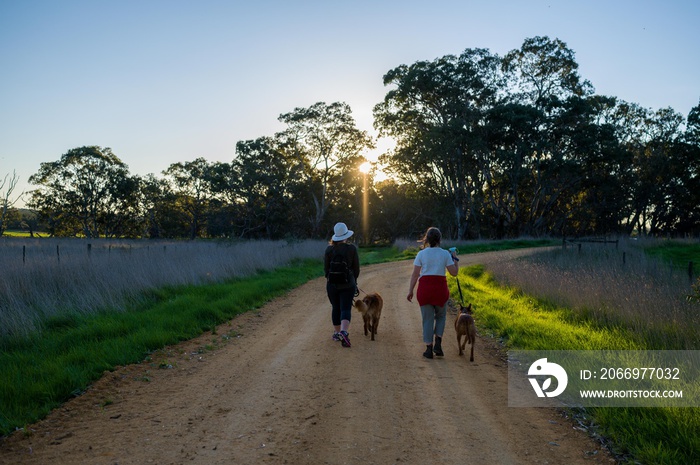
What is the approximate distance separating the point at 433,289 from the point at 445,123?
35165 millimetres

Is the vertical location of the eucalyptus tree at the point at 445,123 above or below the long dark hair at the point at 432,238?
above

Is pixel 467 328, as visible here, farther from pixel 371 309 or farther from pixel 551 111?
pixel 551 111

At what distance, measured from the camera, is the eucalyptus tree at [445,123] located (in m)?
38.7

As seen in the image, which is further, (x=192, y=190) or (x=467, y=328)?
(x=192, y=190)

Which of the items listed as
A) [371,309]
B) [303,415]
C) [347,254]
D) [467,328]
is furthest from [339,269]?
[303,415]

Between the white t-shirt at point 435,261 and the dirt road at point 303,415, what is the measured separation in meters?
1.26

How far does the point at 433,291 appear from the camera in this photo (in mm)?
6938

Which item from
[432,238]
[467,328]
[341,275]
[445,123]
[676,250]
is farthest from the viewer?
[445,123]

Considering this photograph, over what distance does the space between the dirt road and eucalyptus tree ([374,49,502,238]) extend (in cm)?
3309

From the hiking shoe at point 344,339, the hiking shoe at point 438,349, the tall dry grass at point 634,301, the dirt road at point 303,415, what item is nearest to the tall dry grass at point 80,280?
the dirt road at point 303,415

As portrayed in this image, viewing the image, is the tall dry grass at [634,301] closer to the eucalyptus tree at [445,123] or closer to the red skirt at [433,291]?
the red skirt at [433,291]

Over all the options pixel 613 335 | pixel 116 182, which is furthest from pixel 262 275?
pixel 116 182

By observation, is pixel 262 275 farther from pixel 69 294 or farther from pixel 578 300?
pixel 578 300

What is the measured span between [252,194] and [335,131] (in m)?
11.4
